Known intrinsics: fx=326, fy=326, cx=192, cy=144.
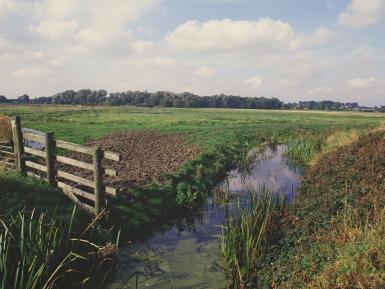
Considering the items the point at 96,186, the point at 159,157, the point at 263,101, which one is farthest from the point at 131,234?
the point at 263,101

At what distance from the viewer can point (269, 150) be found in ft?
96.1

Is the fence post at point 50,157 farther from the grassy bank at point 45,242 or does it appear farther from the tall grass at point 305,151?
the tall grass at point 305,151

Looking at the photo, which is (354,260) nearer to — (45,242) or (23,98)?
(45,242)

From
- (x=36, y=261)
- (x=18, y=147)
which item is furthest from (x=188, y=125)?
(x=36, y=261)

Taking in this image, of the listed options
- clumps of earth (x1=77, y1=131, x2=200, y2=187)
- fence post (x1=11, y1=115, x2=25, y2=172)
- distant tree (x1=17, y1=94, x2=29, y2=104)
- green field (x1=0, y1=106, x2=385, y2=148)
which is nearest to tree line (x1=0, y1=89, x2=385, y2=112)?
distant tree (x1=17, y1=94, x2=29, y2=104)

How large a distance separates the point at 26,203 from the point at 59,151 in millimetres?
11419

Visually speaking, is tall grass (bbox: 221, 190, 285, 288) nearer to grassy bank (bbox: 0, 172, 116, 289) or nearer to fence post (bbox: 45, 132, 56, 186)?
grassy bank (bbox: 0, 172, 116, 289)

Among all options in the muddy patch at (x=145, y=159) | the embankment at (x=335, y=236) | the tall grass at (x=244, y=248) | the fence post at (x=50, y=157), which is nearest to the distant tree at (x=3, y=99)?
the muddy patch at (x=145, y=159)

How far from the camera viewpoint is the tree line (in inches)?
6457

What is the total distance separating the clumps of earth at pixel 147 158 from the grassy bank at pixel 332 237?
22.5ft

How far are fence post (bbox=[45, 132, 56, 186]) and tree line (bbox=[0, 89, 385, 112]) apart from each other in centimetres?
15201

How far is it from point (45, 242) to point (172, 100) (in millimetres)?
161996

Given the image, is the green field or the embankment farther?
the green field

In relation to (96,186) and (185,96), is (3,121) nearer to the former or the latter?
(96,186)
